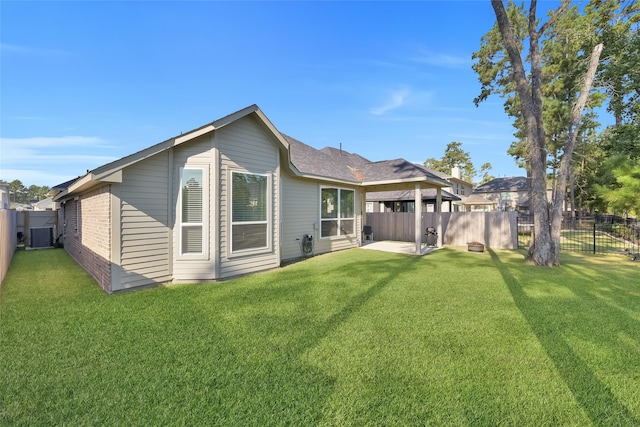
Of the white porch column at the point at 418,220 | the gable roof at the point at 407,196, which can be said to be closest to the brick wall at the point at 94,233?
the white porch column at the point at 418,220

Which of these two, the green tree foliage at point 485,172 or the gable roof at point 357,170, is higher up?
the green tree foliage at point 485,172

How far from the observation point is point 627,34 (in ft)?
35.2

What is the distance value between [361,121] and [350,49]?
5903 millimetres

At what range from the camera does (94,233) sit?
6.78 m

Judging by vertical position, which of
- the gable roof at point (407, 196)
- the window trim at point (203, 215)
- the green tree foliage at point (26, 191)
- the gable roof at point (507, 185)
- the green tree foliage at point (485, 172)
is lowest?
the window trim at point (203, 215)

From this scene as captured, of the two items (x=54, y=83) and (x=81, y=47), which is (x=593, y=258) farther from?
(x=54, y=83)

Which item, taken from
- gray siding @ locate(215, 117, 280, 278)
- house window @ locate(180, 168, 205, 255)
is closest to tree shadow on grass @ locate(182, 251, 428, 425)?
gray siding @ locate(215, 117, 280, 278)

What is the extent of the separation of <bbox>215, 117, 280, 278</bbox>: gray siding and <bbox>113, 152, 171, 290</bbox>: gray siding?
119 centimetres

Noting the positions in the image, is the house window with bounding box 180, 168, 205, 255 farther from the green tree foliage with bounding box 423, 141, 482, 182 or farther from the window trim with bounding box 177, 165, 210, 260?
the green tree foliage with bounding box 423, 141, 482, 182

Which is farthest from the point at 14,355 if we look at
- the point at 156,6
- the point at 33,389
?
the point at 156,6

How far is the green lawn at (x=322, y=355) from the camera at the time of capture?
2283 mm

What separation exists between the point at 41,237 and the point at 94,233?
9.65 meters

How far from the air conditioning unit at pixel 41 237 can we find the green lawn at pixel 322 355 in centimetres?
917

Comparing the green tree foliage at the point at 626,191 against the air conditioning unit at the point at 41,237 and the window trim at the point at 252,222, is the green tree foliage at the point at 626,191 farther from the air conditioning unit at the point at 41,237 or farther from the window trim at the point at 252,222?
the air conditioning unit at the point at 41,237
